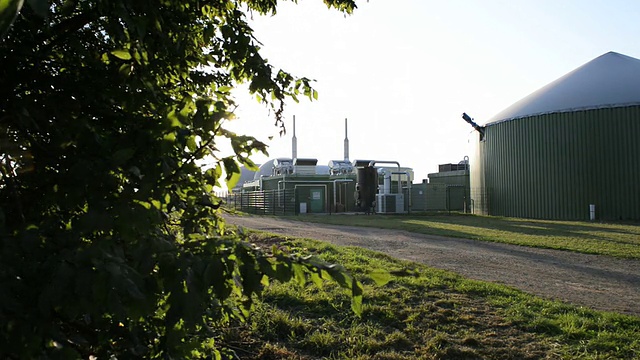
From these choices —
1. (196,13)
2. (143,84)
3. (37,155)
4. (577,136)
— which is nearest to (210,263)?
(37,155)

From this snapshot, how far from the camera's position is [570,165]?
22.2 meters

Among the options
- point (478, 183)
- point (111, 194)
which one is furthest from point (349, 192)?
point (111, 194)

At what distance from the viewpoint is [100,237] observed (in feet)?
4.42

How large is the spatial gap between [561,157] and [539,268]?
17104 millimetres

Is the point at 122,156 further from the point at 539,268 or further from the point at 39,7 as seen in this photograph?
the point at 539,268

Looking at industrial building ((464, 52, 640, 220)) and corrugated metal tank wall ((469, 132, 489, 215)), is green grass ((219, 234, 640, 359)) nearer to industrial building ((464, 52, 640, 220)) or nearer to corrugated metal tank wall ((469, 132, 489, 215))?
industrial building ((464, 52, 640, 220))

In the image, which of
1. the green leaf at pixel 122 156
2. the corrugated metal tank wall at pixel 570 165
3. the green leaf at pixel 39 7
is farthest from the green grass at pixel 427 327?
the corrugated metal tank wall at pixel 570 165

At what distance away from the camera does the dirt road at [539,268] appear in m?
5.66

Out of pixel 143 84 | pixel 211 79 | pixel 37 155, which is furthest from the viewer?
pixel 211 79

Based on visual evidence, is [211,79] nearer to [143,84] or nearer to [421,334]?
[143,84]

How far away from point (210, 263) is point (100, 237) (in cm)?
35

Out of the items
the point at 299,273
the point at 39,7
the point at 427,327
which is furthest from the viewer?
the point at 427,327

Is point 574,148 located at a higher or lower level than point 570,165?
higher

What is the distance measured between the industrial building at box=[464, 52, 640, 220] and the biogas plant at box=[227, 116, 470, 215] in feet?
13.5
